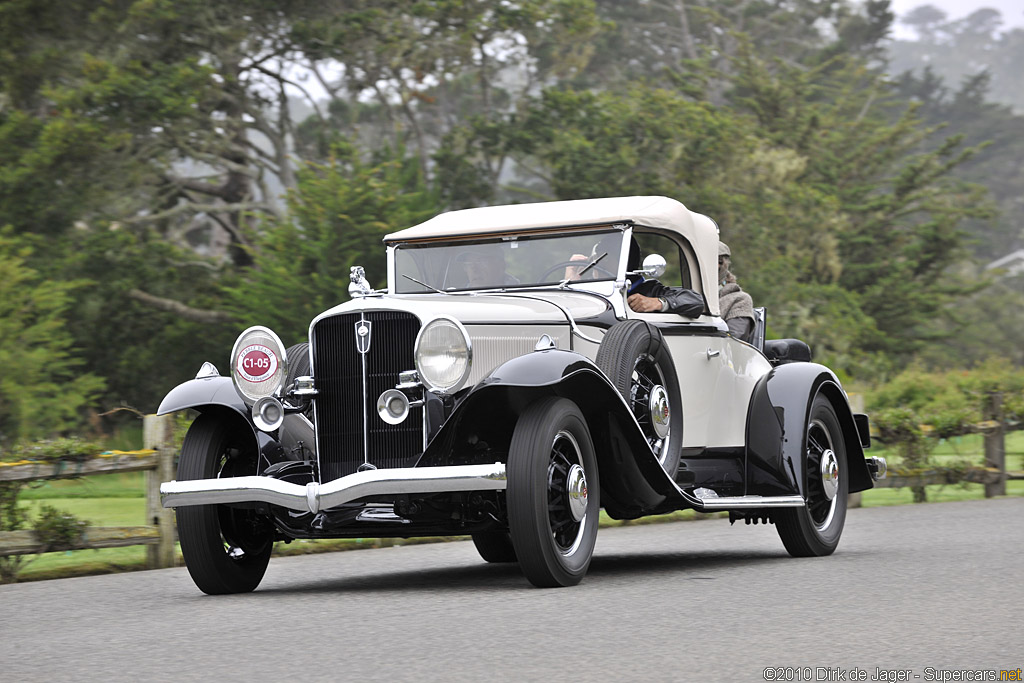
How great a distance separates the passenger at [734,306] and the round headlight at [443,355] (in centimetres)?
337

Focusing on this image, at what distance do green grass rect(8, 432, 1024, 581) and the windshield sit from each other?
9.23 ft

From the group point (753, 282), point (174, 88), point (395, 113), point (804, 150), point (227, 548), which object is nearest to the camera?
point (227, 548)

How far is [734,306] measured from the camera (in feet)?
31.9

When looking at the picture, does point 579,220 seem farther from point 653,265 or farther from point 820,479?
point 820,479

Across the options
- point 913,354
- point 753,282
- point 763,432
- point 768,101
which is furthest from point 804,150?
point 763,432

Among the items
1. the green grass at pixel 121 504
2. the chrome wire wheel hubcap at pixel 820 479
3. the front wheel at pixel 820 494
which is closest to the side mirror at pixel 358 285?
the green grass at pixel 121 504

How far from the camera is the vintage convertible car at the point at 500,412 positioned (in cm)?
672

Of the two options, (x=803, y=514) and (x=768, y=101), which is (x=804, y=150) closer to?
(x=768, y=101)

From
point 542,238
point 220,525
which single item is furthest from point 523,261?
point 220,525

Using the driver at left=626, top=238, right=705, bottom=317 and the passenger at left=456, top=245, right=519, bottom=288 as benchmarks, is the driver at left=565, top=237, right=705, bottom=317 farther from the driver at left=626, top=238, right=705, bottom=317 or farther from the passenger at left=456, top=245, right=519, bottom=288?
the passenger at left=456, top=245, right=519, bottom=288

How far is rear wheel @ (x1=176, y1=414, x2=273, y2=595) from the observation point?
7199 millimetres

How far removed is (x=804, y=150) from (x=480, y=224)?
35.9m

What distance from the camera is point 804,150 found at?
4284 centimetres

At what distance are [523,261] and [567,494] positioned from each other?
2.07 metres
